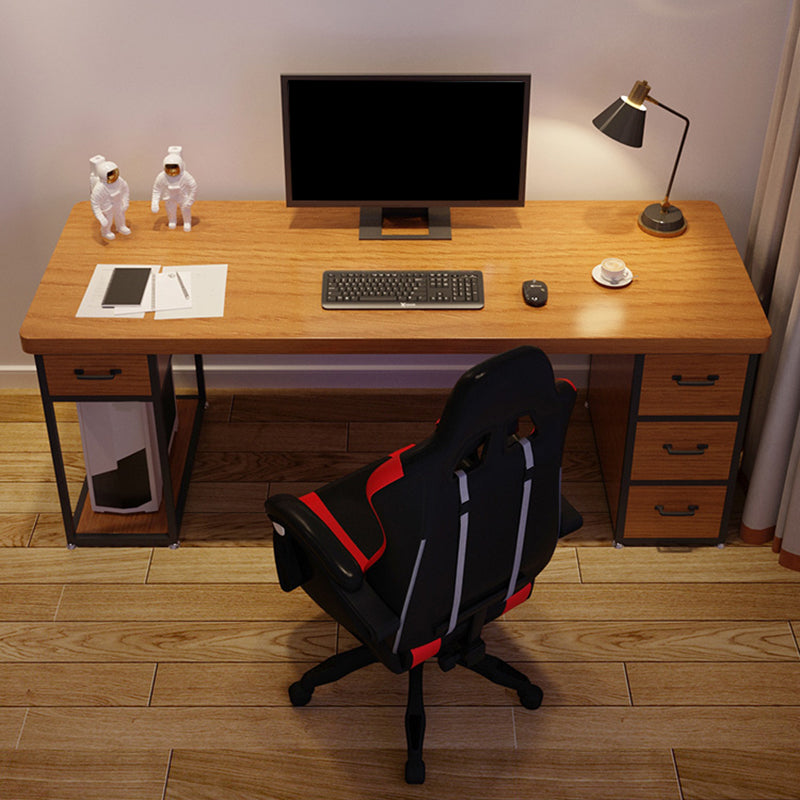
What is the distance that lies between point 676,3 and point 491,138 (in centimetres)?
65

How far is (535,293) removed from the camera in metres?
2.82

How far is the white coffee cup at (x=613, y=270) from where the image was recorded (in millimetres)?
2881

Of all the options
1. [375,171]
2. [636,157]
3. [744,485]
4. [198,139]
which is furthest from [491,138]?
[744,485]

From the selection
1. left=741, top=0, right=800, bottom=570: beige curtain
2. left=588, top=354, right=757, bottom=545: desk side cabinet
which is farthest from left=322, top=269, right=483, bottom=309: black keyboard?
left=741, top=0, right=800, bottom=570: beige curtain

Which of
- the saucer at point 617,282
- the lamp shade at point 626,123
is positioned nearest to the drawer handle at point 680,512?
the saucer at point 617,282

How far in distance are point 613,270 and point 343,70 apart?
100 cm

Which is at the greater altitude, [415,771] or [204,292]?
[204,292]

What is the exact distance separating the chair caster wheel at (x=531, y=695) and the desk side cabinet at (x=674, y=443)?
2.10ft

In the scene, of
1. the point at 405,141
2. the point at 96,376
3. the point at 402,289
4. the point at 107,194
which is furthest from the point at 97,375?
the point at 405,141

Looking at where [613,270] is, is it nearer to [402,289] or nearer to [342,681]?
[402,289]

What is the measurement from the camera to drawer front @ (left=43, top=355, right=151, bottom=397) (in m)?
2.78

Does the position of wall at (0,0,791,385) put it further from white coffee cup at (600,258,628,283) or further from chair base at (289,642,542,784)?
chair base at (289,642,542,784)

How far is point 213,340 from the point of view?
2732 mm

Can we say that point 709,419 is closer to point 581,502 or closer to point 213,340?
point 581,502
